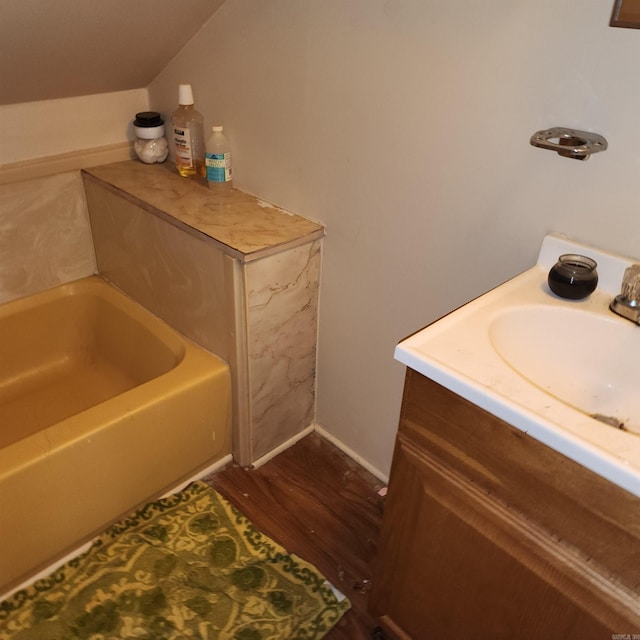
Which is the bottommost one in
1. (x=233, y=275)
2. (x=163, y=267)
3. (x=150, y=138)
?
(x=163, y=267)

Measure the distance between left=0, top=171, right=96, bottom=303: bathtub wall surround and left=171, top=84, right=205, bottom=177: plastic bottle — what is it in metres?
0.33

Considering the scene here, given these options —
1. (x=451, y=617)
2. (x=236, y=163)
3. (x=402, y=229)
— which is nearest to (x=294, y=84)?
(x=236, y=163)

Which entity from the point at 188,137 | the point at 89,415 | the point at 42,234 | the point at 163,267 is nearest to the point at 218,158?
the point at 188,137

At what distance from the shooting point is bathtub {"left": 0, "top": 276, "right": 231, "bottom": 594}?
1.25 meters

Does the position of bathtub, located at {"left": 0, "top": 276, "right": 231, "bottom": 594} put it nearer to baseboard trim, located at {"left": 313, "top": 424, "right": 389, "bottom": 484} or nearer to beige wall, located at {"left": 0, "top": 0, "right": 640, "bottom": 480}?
baseboard trim, located at {"left": 313, "top": 424, "right": 389, "bottom": 484}

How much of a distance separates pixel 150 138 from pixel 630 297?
1.41 m

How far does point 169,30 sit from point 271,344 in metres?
0.85

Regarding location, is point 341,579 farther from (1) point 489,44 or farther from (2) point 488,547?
(1) point 489,44

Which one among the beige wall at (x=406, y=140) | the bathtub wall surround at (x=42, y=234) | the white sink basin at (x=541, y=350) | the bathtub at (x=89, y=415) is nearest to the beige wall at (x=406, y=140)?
the beige wall at (x=406, y=140)

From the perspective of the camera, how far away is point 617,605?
76 cm

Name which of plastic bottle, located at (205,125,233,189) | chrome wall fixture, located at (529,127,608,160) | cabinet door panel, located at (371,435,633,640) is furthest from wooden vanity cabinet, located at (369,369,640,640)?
plastic bottle, located at (205,125,233,189)

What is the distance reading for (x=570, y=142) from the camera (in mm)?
953

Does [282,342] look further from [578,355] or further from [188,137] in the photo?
[578,355]

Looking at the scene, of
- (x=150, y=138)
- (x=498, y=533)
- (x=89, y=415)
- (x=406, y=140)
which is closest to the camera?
(x=498, y=533)
